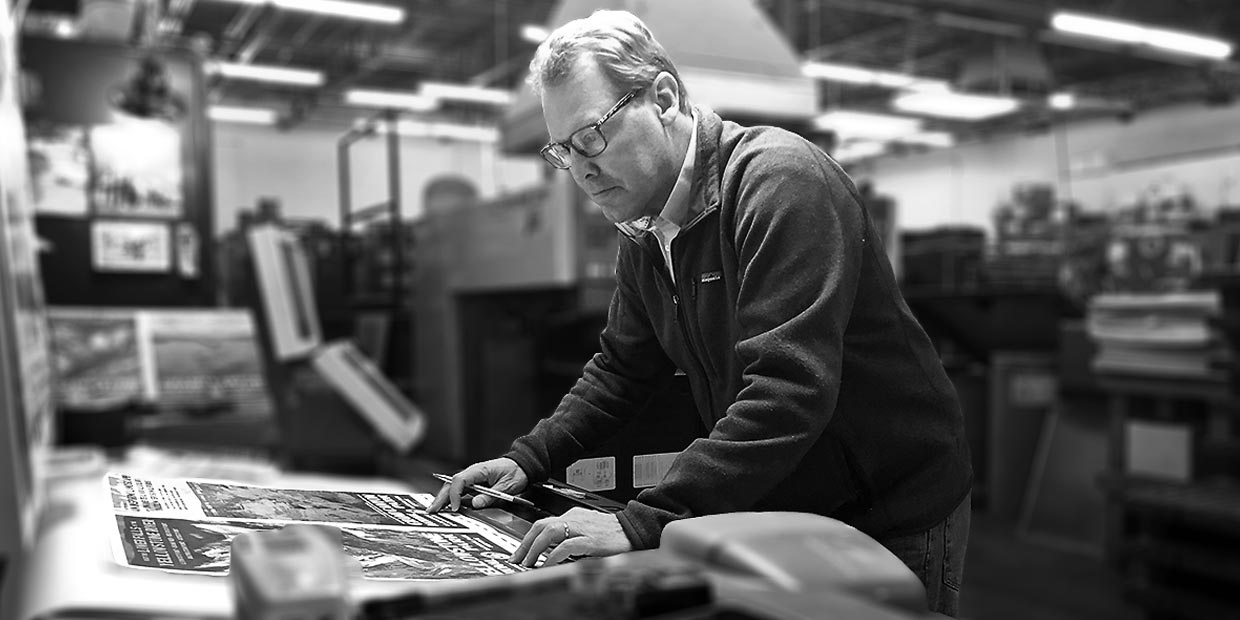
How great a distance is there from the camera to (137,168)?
3.80 meters

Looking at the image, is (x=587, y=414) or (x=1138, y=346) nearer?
(x=587, y=414)

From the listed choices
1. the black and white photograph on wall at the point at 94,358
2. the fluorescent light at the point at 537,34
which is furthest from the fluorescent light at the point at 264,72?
the black and white photograph on wall at the point at 94,358

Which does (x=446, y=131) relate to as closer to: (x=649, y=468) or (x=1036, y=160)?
(x=1036, y=160)

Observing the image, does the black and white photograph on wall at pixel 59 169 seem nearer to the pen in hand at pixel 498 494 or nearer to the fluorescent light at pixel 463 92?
the pen in hand at pixel 498 494

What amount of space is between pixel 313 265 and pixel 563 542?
576 cm

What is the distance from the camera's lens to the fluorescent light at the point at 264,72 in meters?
10.6

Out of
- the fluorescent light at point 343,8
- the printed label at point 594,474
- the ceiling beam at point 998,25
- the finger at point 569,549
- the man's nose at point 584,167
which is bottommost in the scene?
the finger at point 569,549

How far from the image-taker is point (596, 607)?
0.50 meters

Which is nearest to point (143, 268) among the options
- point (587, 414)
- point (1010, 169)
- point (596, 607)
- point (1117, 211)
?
point (587, 414)

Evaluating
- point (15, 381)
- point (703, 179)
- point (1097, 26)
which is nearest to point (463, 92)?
point (1097, 26)

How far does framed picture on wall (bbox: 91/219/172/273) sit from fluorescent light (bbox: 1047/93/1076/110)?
10.2 metres

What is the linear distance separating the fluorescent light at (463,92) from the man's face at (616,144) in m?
9.08

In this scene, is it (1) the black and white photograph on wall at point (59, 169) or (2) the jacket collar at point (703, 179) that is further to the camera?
(1) the black and white photograph on wall at point (59, 169)

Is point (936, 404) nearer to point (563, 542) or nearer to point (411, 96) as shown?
point (563, 542)
